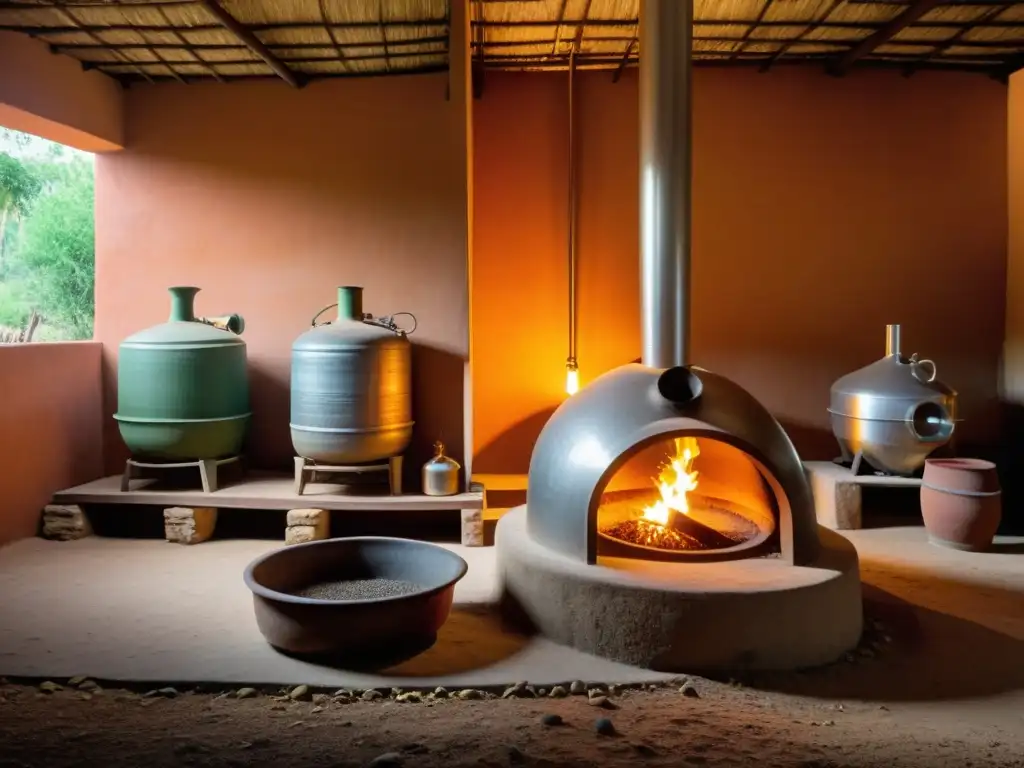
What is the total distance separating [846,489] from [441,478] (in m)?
3.03

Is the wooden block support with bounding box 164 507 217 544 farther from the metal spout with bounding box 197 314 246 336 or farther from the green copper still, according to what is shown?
the metal spout with bounding box 197 314 246 336

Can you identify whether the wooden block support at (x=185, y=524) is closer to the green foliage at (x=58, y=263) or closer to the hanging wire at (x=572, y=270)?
the hanging wire at (x=572, y=270)

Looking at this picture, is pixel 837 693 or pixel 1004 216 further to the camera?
pixel 1004 216

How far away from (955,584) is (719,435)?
84.9 inches

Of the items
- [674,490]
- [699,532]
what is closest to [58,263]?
[674,490]

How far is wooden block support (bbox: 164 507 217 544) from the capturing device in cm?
503

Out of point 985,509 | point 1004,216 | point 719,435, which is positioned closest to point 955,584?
point 985,509

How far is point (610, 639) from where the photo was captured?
3.20 metres

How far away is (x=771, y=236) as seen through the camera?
6.33 metres

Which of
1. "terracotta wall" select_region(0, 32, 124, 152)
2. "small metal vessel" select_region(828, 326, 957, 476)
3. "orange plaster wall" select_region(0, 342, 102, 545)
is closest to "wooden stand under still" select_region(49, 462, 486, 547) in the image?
"orange plaster wall" select_region(0, 342, 102, 545)

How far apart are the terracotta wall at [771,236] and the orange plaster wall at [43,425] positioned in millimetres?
3067

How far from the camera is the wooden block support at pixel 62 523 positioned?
5.09m

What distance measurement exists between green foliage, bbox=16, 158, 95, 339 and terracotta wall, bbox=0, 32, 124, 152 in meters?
5.66

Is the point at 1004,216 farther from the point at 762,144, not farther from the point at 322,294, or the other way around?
the point at 322,294
